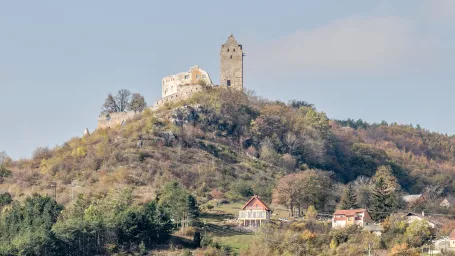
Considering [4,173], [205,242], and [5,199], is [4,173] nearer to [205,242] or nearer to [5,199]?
[5,199]

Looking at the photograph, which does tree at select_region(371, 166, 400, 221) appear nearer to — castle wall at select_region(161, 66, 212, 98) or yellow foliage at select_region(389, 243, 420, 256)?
yellow foliage at select_region(389, 243, 420, 256)

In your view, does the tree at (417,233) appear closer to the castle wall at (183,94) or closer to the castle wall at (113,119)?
the castle wall at (183,94)

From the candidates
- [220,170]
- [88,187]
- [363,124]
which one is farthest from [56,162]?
[363,124]

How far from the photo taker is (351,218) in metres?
71.0

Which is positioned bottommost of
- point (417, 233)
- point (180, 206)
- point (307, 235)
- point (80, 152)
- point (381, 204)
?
point (307, 235)

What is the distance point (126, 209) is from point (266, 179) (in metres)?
17.2

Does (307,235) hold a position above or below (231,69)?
below

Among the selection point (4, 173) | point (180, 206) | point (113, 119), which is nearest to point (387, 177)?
point (180, 206)

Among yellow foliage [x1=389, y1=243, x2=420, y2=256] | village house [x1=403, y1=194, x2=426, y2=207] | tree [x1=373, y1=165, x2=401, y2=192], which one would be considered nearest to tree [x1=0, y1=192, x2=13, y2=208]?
tree [x1=373, y1=165, x2=401, y2=192]

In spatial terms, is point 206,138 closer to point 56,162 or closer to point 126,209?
point 56,162

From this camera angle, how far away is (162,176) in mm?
81812

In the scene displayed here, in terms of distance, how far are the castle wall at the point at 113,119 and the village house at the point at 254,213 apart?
85.8ft

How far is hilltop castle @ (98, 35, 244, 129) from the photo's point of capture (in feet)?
323

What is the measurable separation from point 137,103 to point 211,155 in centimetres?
1565
